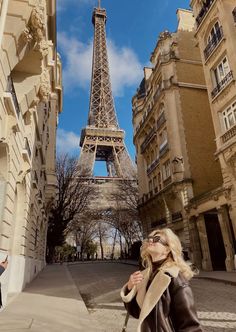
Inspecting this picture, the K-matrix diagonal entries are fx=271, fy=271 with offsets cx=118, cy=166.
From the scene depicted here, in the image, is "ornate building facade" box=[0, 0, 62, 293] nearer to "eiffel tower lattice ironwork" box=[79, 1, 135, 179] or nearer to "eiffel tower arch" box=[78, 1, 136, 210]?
"eiffel tower arch" box=[78, 1, 136, 210]

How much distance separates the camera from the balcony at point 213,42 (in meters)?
18.8

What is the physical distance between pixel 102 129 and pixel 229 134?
1926 inches

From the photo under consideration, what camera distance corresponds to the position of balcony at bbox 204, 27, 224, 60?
18.8 m

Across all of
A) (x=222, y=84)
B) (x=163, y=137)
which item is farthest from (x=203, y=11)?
(x=163, y=137)

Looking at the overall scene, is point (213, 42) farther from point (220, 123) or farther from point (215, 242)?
point (215, 242)

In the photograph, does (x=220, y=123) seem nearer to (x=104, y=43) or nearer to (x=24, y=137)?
(x=24, y=137)

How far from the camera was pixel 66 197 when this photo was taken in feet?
107

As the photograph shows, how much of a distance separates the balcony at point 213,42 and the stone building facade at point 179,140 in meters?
6.35

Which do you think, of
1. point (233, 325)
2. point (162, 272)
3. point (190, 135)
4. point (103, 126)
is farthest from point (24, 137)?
point (103, 126)

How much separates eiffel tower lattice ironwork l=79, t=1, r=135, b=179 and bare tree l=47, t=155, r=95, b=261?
13019 mm

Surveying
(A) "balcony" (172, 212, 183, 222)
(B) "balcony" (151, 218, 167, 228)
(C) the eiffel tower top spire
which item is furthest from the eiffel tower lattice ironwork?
(A) "balcony" (172, 212, 183, 222)

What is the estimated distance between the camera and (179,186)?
2327cm

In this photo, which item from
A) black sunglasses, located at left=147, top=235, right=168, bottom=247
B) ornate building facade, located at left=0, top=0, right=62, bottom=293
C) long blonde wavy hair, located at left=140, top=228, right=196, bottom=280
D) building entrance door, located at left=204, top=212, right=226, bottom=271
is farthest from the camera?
building entrance door, located at left=204, top=212, right=226, bottom=271

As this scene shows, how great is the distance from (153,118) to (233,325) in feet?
90.2
